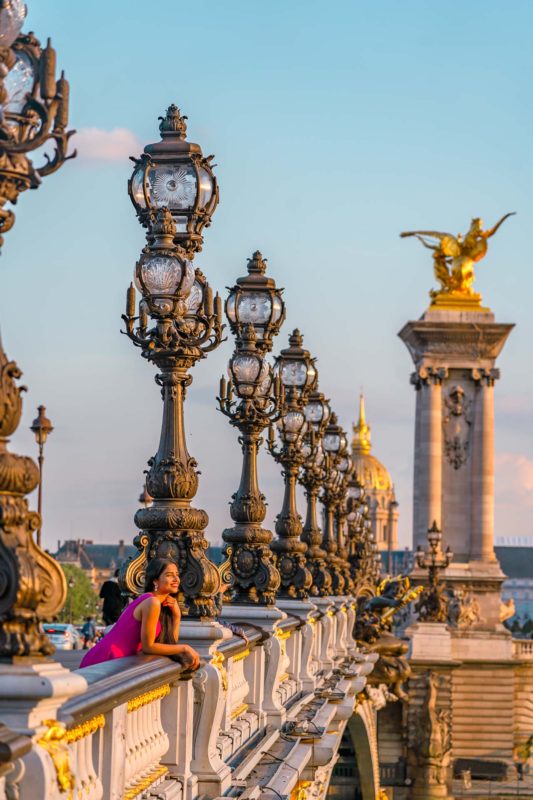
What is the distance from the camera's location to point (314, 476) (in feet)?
105

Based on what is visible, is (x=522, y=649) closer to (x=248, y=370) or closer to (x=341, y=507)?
(x=341, y=507)

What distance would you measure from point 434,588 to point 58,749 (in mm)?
75671

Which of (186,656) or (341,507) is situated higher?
(341,507)

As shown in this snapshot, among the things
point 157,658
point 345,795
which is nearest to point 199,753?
point 157,658

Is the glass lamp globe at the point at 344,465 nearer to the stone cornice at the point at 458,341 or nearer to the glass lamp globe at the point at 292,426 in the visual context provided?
the glass lamp globe at the point at 292,426

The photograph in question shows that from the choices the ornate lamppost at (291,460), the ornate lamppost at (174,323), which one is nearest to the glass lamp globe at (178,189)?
the ornate lamppost at (174,323)

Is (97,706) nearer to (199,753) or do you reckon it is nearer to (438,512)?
(199,753)

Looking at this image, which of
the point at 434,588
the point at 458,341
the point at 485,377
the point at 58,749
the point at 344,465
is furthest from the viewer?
the point at 458,341

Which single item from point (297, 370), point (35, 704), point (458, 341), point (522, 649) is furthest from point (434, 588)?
point (35, 704)

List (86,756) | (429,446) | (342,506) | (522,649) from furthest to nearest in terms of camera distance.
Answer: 1. (429,446)
2. (522,649)
3. (342,506)
4. (86,756)

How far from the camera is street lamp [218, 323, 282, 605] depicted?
1961cm

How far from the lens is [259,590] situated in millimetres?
19891

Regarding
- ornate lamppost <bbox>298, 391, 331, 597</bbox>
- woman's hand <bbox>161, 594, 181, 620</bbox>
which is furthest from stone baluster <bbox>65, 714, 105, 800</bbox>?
ornate lamppost <bbox>298, 391, 331, 597</bbox>

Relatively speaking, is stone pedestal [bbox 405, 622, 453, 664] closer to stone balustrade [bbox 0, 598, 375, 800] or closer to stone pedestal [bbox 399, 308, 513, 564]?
stone pedestal [bbox 399, 308, 513, 564]
